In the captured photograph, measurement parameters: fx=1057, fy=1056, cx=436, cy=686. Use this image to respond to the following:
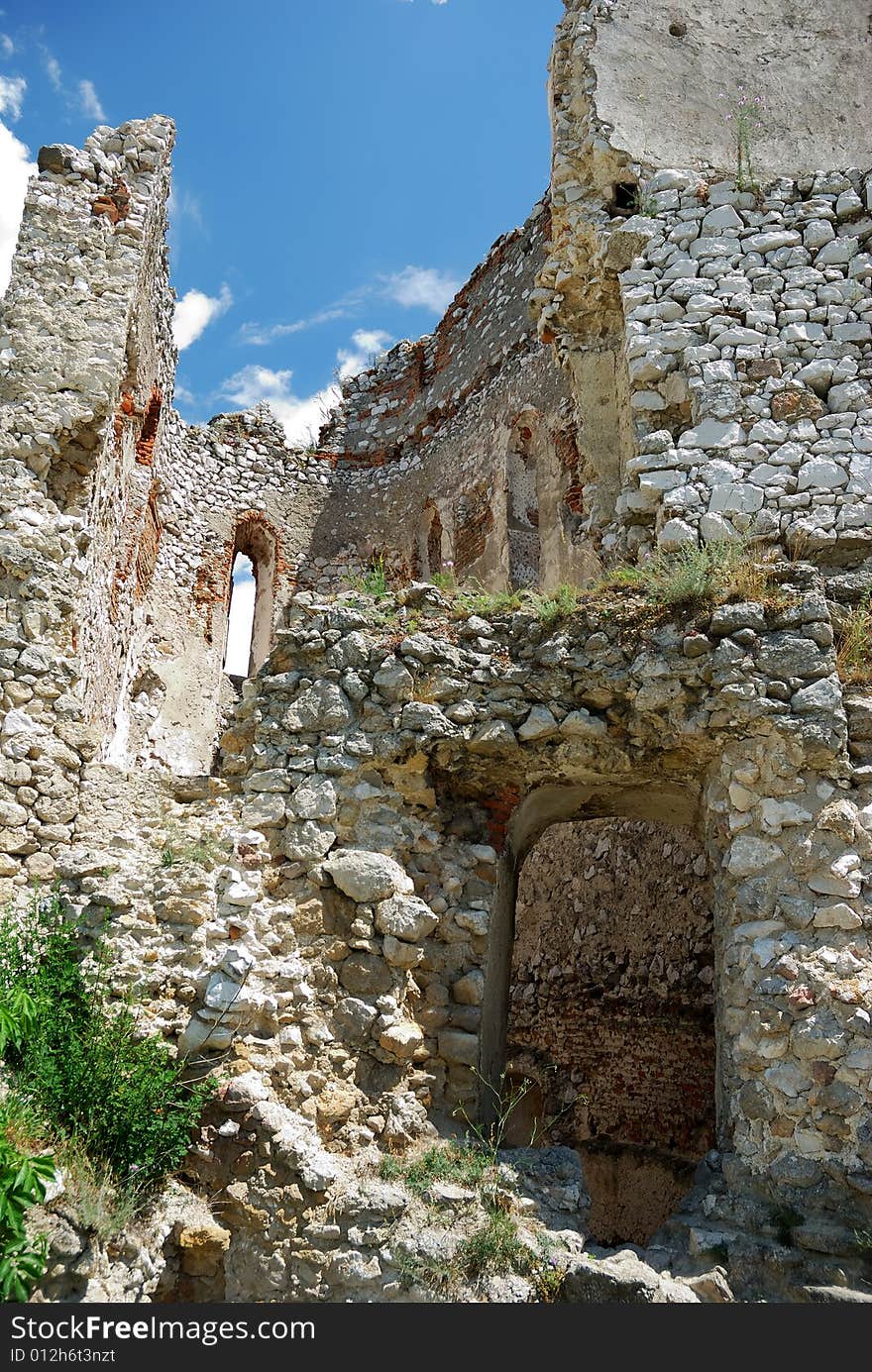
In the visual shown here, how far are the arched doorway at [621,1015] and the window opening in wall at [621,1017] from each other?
0.01 meters

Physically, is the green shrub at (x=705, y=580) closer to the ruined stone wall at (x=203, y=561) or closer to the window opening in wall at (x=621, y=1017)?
the window opening in wall at (x=621, y=1017)

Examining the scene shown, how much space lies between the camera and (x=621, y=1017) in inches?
421

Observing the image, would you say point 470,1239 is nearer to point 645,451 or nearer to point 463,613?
point 463,613

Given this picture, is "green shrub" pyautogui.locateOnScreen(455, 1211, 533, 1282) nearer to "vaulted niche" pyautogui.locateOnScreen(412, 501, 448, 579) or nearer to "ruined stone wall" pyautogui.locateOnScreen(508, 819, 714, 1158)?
"ruined stone wall" pyautogui.locateOnScreen(508, 819, 714, 1158)

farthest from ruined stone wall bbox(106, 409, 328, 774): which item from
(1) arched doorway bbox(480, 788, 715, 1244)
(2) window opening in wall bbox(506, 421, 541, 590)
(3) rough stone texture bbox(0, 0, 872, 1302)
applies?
(1) arched doorway bbox(480, 788, 715, 1244)

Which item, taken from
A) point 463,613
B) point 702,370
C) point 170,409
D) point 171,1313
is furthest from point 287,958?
point 170,409

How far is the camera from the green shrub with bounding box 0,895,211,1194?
15.5 ft

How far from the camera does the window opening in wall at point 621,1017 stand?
9906 mm

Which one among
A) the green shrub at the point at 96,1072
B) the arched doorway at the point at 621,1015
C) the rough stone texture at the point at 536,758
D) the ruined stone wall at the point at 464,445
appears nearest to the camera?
the green shrub at the point at 96,1072

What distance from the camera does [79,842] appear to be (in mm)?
5734

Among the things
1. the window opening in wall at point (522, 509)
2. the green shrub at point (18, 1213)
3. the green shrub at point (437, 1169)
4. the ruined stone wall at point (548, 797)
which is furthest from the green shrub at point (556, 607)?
the window opening in wall at point (522, 509)

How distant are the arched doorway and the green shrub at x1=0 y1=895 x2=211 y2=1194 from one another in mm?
4527

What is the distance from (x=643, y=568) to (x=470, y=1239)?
4.12 m

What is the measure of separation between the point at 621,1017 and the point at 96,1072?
699 cm
